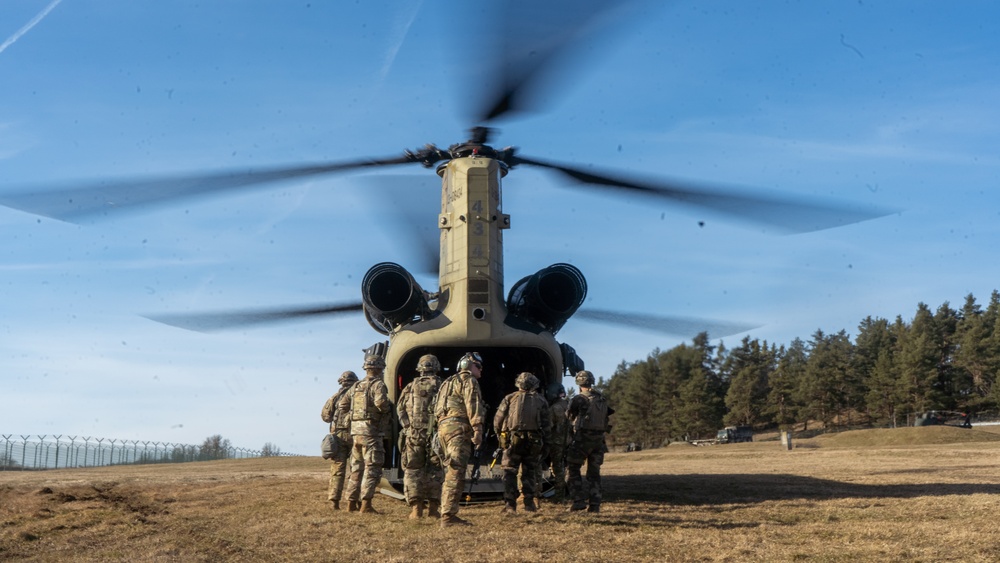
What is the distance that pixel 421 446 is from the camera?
35.1ft

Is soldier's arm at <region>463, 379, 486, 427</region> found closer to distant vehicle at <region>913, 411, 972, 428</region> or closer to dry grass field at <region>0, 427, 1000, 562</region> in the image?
dry grass field at <region>0, 427, 1000, 562</region>

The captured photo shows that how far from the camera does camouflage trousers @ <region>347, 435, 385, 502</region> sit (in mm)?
11203

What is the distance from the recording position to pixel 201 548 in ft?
28.1

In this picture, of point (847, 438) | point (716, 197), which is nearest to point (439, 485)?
point (716, 197)

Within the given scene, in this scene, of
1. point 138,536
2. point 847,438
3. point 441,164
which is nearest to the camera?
point 138,536

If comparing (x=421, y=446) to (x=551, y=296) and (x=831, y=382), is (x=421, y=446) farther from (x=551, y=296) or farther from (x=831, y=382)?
(x=831, y=382)

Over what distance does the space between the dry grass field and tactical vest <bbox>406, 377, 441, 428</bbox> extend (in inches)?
48.1

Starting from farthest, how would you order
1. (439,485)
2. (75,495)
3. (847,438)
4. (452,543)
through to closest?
(847,438)
(75,495)
(439,485)
(452,543)

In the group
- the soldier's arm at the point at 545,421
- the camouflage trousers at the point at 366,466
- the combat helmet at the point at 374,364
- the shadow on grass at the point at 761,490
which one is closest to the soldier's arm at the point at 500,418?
the soldier's arm at the point at 545,421

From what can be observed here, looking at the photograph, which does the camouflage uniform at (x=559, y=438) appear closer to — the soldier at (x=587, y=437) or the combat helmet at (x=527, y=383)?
the soldier at (x=587, y=437)

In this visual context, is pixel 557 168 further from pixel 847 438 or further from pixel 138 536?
pixel 847 438

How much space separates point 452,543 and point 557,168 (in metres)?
6.43

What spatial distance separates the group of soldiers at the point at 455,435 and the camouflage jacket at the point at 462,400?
0.04 ft

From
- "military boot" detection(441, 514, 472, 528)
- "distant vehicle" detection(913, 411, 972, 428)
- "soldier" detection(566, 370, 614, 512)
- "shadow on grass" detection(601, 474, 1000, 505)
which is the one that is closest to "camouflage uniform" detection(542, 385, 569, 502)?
"soldier" detection(566, 370, 614, 512)
